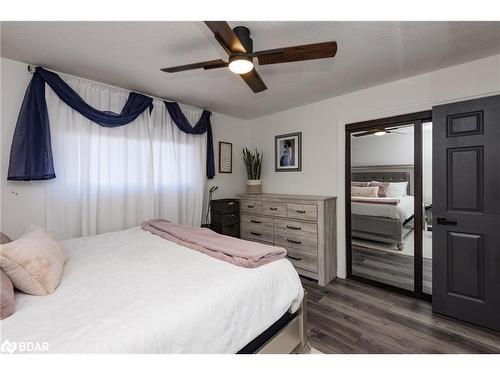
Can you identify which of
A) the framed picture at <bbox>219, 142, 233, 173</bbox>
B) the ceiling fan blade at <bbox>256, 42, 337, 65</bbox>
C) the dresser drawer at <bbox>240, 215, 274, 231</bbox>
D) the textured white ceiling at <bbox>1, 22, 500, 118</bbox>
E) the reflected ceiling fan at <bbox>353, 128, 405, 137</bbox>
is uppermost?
the textured white ceiling at <bbox>1, 22, 500, 118</bbox>

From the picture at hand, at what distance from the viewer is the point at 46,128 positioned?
7.13ft

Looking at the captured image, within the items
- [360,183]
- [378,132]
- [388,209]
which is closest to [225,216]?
[360,183]

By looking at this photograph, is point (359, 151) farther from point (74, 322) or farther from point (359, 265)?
point (74, 322)

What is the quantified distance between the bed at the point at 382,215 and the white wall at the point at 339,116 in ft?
0.67

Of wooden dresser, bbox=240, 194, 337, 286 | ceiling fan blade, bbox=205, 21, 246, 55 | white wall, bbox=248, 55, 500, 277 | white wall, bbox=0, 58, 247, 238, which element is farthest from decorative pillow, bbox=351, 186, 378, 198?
white wall, bbox=0, 58, 247, 238

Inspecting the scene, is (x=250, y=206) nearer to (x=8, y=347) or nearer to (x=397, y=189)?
(x=397, y=189)

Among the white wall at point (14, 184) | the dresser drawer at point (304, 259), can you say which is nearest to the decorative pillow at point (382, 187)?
the dresser drawer at point (304, 259)

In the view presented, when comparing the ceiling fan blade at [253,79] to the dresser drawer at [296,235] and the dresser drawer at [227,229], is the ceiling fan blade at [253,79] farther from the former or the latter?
the dresser drawer at [227,229]

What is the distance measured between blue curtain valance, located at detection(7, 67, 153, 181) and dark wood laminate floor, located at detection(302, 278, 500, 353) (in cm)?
282

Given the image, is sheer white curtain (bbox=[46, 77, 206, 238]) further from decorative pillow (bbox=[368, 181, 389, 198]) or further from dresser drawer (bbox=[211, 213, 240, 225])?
decorative pillow (bbox=[368, 181, 389, 198])

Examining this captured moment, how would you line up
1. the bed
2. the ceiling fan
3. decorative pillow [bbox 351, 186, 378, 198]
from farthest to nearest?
decorative pillow [bbox 351, 186, 378, 198] < the bed < the ceiling fan

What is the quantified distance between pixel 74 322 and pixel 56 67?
2.37 metres

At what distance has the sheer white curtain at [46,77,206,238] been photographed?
7.72 ft
